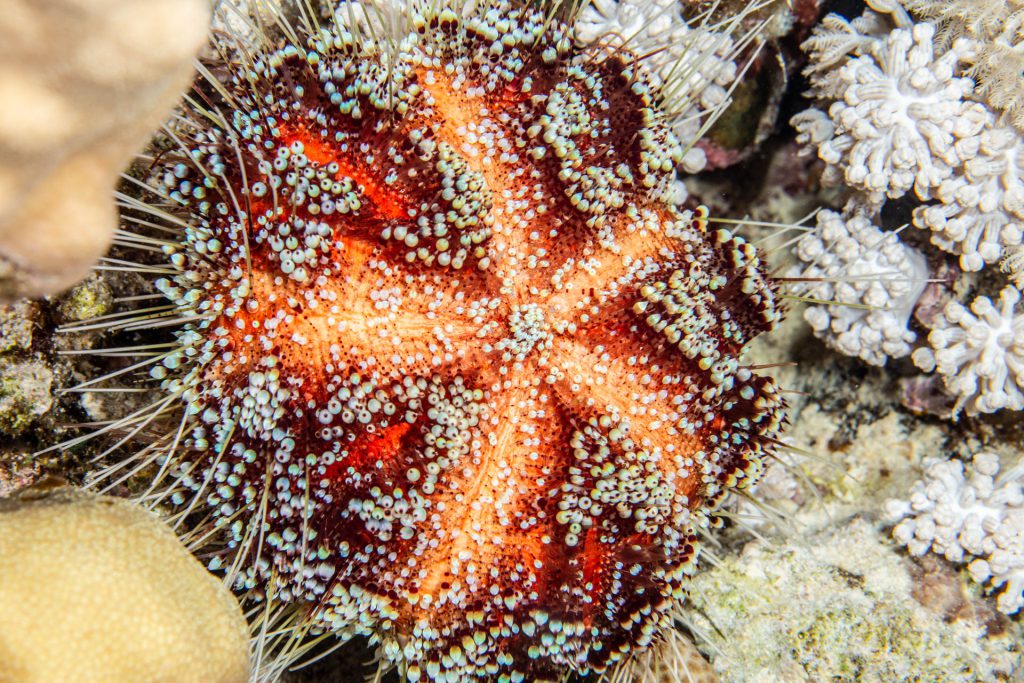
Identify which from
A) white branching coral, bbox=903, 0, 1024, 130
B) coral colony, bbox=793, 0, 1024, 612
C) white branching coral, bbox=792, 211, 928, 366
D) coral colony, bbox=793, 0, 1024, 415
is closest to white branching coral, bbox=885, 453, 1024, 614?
coral colony, bbox=793, 0, 1024, 612

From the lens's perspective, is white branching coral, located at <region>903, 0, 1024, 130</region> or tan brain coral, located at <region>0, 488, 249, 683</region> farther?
white branching coral, located at <region>903, 0, 1024, 130</region>

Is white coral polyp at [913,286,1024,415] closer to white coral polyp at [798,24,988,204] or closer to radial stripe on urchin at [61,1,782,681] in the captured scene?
white coral polyp at [798,24,988,204]

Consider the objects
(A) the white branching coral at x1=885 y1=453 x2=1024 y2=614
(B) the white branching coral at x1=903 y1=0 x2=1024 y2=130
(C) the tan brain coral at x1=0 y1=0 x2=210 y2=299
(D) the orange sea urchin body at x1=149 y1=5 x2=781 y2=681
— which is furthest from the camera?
(A) the white branching coral at x1=885 y1=453 x2=1024 y2=614

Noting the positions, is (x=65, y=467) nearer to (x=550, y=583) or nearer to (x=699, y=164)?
(x=550, y=583)

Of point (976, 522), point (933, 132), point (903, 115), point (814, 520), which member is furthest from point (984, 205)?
point (814, 520)

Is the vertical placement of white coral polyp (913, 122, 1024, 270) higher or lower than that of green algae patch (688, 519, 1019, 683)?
higher

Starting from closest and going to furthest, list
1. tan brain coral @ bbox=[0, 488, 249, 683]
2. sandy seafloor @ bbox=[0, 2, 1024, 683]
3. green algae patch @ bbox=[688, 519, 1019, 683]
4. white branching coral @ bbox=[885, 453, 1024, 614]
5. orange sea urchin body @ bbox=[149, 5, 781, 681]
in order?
1. tan brain coral @ bbox=[0, 488, 249, 683]
2. orange sea urchin body @ bbox=[149, 5, 781, 681]
3. sandy seafloor @ bbox=[0, 2, 1024, 683]
4. green algae patch @ bbox=[688, 519, 1019, 683]
5. white branching coral @ bbox=[885, 453, 1024, 614]

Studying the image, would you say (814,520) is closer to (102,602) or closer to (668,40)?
(668,40)

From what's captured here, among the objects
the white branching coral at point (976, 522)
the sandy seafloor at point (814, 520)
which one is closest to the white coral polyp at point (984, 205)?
the sandy seafloor at point (814, 520)
